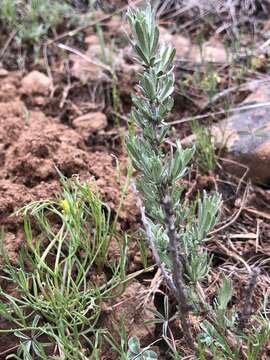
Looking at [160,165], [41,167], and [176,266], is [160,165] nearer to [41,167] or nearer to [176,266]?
[176,266]

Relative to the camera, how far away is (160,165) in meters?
1.47

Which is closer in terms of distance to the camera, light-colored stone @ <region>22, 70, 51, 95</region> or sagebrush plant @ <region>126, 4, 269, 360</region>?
sagebrush plant @ <region>126, 4, 269, 360</region>

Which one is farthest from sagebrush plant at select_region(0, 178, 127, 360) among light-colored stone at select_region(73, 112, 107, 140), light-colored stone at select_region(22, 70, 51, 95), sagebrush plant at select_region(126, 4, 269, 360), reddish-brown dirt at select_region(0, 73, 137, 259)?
light-colored stone at select_region(22, 70, 51, 95)

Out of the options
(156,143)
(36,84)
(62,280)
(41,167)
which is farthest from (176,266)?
(36,84)

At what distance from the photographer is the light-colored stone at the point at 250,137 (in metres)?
2.43

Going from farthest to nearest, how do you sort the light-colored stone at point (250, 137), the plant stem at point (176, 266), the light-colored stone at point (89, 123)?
1. the light-colored stone at point (89, 123)
2. the light-colored stone at point (250, 137)
3. the plant stem at point (176, 266)

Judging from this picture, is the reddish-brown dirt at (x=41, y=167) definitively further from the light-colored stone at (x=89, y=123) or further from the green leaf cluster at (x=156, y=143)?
the green leaf cluster at (x=156, y=143)

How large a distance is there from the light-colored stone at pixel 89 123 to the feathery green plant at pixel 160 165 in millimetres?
1144

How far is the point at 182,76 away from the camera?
119 inches

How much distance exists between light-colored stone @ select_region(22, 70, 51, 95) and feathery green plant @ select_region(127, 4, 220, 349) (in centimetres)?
149

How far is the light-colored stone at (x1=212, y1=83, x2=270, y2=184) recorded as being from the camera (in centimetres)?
243

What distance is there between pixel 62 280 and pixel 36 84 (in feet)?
4.80

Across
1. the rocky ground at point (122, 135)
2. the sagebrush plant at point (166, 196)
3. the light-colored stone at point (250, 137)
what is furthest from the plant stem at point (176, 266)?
the light-colored stone at point (250, 137)

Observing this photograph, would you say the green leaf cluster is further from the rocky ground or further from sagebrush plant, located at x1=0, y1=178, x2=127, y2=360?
the rocky ground
